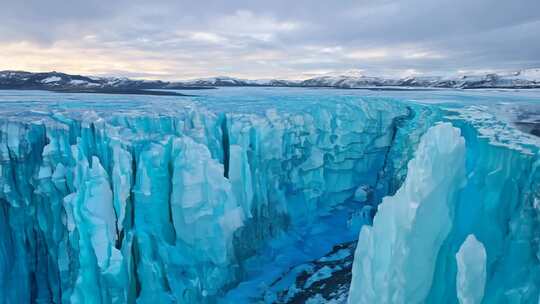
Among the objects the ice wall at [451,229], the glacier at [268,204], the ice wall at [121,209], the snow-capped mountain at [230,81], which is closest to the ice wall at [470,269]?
the glacier at [268,204]

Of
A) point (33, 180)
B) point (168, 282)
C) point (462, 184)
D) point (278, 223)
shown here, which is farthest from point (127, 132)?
point (462, 184)

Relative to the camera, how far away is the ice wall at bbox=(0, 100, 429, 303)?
7.99 m

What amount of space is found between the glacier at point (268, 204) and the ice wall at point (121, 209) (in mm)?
29

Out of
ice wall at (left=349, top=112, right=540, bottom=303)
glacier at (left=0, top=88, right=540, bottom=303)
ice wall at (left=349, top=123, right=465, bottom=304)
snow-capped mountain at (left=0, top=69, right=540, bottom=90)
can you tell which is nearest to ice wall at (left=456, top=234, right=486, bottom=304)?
glacier at (left=0, top=88, right=540, bottom=303)

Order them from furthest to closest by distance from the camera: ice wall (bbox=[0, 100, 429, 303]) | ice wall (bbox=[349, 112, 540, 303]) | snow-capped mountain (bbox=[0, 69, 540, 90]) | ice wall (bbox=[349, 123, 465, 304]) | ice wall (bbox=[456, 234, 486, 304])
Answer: snow-capped mountain (bbox=[0, 69, 540, 90])
ice wall (bbox=[0, 100, 429, 303])
ice wall (bbox=[349, 123, 465, 304])
ice wall (bbox=[349, 112, 540, 303])
ice wall (bbox=[456, 234, 486, 304])

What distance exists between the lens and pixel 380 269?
6.06m

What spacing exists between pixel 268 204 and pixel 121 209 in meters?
4.50

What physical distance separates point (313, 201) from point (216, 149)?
3811 millimetres

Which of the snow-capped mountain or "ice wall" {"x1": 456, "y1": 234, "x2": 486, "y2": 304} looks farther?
the snow-capped mountain

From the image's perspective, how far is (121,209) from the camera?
27.5ft

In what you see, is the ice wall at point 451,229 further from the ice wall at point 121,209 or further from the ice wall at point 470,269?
the ice wall at point 121,209

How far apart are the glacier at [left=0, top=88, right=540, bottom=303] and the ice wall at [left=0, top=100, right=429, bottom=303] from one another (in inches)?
1.1

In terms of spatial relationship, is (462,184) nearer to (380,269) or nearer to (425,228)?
(425,228)

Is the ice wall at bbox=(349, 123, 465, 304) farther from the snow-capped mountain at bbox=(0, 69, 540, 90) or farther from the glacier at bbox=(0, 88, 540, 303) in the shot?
the snow-capped mountain at bbox=(0, 69, 540, 90)
